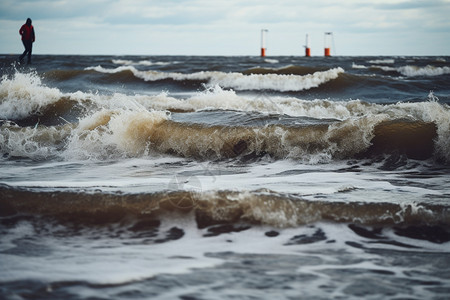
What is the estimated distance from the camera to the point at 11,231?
296 cm

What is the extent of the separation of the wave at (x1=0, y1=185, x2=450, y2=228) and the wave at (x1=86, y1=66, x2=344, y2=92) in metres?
12.1

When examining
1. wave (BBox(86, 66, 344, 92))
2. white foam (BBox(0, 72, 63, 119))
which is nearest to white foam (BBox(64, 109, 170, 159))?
white foam (BBox(0, 72, 63, 119))

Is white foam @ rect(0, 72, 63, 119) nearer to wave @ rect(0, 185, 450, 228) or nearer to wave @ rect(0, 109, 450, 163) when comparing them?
wave @ rect(0, 109, 450, 163)

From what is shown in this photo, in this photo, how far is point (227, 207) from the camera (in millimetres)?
3238

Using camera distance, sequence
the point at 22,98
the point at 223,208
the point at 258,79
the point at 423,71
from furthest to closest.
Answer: the point at 423,71 → the point at 258,79 → the point at 22,98 → the point at 223,208

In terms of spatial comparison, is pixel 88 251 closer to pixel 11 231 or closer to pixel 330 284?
pixel 11 231

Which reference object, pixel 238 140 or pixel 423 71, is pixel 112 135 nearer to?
pixel 238 140

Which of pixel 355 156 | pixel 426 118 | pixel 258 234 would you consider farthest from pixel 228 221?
pixel 426 118

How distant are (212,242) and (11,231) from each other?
3.86 feet

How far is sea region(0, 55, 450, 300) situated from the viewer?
2.30 metres

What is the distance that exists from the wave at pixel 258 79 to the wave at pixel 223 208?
12075mm

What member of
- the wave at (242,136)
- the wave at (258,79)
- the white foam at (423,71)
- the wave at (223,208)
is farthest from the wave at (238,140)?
the white foam at (423,71)

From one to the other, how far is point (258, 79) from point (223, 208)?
534 inches

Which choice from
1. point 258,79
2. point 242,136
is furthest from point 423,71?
point 242,136
